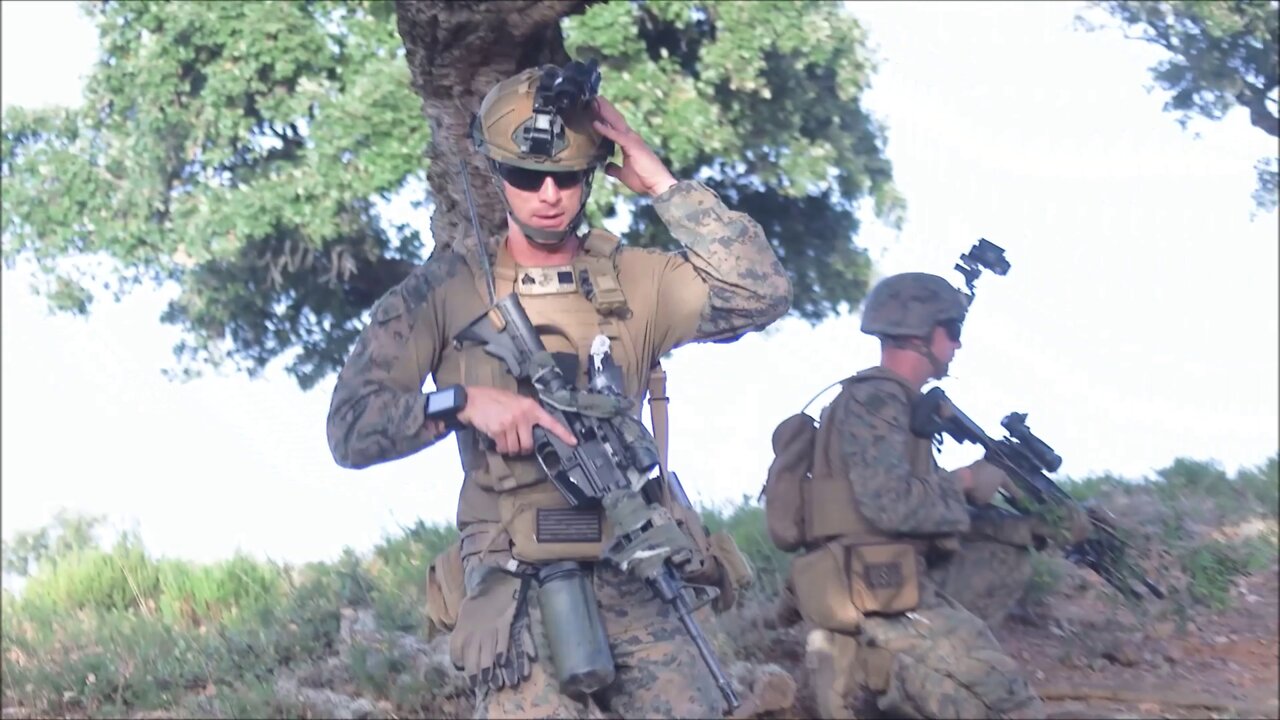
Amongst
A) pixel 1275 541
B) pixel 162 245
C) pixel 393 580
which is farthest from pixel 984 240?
pixel 162 245

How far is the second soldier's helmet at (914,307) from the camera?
5.58 metres

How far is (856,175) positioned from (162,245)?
5451 mm

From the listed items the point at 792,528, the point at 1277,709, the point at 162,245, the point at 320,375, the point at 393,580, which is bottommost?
the point at 1277,709

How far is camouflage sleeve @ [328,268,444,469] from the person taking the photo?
12.2 feet

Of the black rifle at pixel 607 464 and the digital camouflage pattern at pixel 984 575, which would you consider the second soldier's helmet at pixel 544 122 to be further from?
the digital camouflage pattern at pixel 984 575

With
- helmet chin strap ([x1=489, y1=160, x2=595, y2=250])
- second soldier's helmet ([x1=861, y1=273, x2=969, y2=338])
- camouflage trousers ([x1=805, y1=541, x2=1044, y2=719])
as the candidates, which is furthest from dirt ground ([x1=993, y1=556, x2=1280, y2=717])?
helmet chin strap ([x1=489, y1=160, x2=595, y2=250])

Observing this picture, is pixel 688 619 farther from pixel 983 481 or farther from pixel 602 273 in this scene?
pixel 983 481

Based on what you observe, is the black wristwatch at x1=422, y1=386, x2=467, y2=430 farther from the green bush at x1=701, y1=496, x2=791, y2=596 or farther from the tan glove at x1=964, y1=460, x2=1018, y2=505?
the green bush at x1=701, y1=496, x2=791, y2=596

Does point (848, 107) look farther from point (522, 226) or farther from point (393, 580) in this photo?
point (522, 226)

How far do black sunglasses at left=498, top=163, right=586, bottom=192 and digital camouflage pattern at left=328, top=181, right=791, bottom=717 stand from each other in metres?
0.20

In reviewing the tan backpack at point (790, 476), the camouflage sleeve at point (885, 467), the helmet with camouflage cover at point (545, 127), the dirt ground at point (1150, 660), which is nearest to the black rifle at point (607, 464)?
the helmet with camouflage cover at point (545, 127)

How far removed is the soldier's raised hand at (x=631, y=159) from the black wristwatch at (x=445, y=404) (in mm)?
726

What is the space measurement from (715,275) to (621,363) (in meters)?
0.30

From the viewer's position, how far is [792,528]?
5.69m
